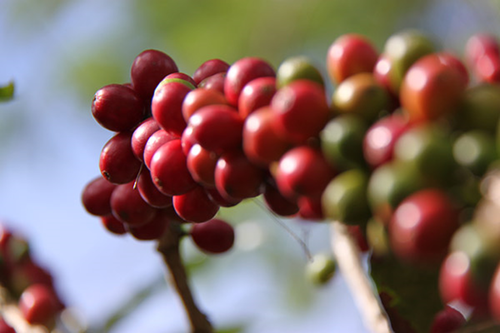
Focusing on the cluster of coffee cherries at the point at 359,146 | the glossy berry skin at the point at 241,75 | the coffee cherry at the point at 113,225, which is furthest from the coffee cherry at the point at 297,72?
the coffee cherry at the point at 113,225

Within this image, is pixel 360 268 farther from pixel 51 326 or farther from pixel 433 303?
pixel 51 326

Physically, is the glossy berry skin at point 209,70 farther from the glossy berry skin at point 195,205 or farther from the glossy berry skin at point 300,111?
the glossy berry skin at point 300,111

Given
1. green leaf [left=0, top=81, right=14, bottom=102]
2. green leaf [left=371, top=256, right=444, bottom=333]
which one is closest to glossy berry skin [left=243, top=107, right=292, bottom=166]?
green leaf [left=371, top=256, right=444, bottom=333]

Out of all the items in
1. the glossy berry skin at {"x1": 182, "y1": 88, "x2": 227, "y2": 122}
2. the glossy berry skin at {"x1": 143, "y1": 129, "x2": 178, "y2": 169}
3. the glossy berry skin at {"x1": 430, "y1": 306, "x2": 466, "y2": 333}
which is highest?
the glossy berry skin at {"x1": 182, "y1": 88, "x2": 227, "y2": 122}

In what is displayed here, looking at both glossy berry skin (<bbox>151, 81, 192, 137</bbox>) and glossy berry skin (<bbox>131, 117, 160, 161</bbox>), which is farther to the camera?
glossy berry skin (<bbox>131, 117, 160, 161</bbox>)

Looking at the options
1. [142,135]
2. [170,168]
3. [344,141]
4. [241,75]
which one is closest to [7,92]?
[142,135]

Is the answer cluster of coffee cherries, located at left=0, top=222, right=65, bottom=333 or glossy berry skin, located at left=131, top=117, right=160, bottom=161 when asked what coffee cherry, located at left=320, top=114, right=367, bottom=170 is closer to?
glossy berry skin, located at left=131, top=117, right=160, bottom=161

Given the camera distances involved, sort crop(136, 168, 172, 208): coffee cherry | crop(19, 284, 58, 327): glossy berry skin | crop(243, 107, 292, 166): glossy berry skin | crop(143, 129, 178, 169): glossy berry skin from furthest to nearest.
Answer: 1. crop(19, 284, 58, 327): glossy berry skin
2. crop(136, 168, 172, 208): coffee cherry
3. crop(143, 129, 178, 169): glossy berry skin
4. crop(243, 107, 292, 166): glossy berry skin
